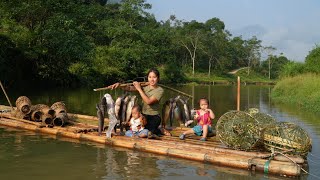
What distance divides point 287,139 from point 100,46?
121 ft

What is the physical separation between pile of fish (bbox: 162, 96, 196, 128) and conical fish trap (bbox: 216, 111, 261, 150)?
2.33m

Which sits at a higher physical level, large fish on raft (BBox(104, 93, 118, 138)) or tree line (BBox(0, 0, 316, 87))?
tree line (BBox(0, 0, 316, 87))

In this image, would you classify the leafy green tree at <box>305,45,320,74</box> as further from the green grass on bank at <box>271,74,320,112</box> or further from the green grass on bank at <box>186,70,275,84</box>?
the green grass on bank at <box>186,70,275,84</box>

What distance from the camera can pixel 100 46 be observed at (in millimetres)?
42594

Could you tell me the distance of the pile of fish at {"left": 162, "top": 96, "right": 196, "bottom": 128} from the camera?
32.1ft

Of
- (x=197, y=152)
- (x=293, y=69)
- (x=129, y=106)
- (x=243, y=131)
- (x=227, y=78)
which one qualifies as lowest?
(x=197, y=152)

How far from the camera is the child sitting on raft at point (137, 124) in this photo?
28.6ft

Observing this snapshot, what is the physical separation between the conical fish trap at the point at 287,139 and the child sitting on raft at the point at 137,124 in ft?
8.77

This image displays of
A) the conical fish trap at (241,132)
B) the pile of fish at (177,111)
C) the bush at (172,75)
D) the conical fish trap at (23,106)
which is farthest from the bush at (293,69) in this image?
the bush at (172,75)

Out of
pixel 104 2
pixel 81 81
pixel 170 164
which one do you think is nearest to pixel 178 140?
pixel 170 164

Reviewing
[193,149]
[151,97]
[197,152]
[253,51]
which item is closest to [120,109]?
[151,97]

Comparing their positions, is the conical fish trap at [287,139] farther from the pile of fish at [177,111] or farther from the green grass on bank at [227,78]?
the green grass on bank at [227,78]

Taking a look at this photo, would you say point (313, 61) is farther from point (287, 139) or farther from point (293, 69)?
point (287, 139)

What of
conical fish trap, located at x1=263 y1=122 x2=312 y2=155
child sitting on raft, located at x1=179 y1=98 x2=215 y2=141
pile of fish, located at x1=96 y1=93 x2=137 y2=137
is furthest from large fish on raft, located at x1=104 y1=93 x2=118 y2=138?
conical fish trap, located at x1=263 y1=122 x2=312 y2=155
